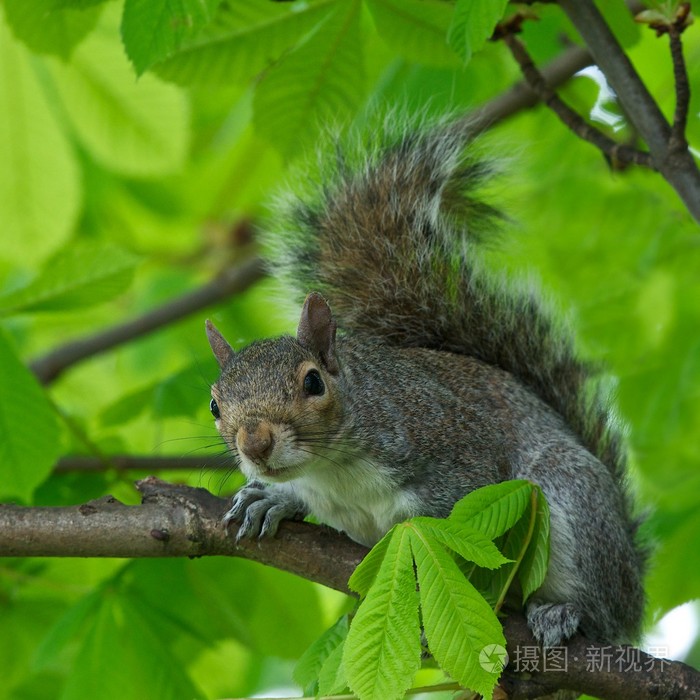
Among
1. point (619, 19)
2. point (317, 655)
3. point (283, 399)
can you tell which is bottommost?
point (317, 655)

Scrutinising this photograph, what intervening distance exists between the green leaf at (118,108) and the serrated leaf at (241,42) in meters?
0.74

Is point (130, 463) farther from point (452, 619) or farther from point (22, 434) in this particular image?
point (452, 619)

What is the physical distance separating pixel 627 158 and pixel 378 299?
0.78 m

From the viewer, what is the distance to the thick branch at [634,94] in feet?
6.82

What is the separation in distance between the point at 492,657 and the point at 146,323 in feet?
7.92

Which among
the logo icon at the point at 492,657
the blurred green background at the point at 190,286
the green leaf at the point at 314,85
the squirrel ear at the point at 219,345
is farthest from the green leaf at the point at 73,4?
the logo icon at the point at 492,657

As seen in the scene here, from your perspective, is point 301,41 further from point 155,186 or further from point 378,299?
point 155,186

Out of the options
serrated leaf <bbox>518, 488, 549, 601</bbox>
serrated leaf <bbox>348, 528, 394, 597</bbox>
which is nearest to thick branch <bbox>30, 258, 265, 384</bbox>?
serrated leaf <bbox>518, 488, 549, 601</bbox>

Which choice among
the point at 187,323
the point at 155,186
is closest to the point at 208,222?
the point at 155,186

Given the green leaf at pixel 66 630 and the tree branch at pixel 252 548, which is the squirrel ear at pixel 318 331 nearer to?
the tree branch at pixel 252 548

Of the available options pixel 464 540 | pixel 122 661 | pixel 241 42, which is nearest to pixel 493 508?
pixel 464 540

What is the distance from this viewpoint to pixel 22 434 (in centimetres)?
247

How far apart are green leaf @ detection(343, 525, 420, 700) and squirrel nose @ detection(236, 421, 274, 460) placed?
1.65ft

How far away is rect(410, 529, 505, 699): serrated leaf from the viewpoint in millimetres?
1579
